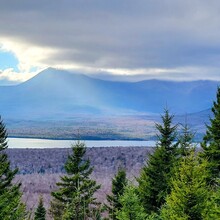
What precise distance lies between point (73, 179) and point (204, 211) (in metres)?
14.1

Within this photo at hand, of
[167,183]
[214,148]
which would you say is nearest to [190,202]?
[167,183]

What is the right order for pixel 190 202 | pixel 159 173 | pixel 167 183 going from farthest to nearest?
pixel 159 173 → pixel 167 183 → pixel 190 202

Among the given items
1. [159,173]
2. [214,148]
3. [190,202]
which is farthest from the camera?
[159,173]

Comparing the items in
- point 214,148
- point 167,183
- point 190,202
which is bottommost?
point 167,183

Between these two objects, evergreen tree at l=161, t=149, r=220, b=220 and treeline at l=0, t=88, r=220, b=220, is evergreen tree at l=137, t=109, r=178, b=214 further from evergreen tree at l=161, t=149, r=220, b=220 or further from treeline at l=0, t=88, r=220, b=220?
evergreen tree at l=161, t=149, r=220, b=220

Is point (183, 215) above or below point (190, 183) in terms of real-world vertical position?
below

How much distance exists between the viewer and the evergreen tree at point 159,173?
23438 millimetres

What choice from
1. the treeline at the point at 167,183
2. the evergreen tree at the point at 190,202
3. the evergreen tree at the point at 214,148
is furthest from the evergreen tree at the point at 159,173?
the evergreen tree at the point at 190,202

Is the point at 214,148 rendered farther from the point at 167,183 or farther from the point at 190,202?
the point at 190,202

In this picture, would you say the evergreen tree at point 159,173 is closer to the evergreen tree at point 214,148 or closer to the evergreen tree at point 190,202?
the evergreen tree at point 214,148

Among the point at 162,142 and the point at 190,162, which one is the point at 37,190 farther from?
the point at 190,162

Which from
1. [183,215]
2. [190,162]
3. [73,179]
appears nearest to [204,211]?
[183,215]

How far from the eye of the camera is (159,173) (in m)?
24.0

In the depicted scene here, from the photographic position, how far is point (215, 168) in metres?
23.5
